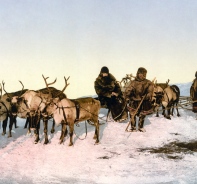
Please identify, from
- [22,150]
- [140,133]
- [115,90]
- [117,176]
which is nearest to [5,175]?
[22,150]

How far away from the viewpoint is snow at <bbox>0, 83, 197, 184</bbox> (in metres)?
6.49

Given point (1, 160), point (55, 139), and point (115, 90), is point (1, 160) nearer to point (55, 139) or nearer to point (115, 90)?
point (55, 139)

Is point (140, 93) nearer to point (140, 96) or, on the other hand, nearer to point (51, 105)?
point (140, 96)

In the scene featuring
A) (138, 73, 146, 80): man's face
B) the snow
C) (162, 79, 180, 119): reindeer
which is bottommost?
the snow

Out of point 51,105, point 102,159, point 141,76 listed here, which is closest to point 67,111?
point 51,105

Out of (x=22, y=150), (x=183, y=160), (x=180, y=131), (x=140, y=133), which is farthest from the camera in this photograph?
(x=180, y=131)

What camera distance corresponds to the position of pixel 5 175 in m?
6.70

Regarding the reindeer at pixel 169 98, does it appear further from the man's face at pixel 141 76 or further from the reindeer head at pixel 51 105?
the reindeer head at pixel 51 105

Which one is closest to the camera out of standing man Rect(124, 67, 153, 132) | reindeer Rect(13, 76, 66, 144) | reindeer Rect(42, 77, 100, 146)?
reindeer Rect(42, 77, 100, 146)

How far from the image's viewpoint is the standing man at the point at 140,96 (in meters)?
10.4

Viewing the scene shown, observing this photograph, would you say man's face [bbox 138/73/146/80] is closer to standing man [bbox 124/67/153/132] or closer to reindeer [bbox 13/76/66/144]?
standing man [bbox 124/67/153/132]

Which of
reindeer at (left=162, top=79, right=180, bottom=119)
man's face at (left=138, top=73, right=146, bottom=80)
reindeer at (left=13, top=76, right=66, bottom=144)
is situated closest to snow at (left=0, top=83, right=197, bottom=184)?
reindeer at (left=13, top=76, right=66, bottom=144)

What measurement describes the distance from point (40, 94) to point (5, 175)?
3286mm

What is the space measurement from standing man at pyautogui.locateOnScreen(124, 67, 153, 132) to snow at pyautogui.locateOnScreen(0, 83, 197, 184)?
21.7 inches
